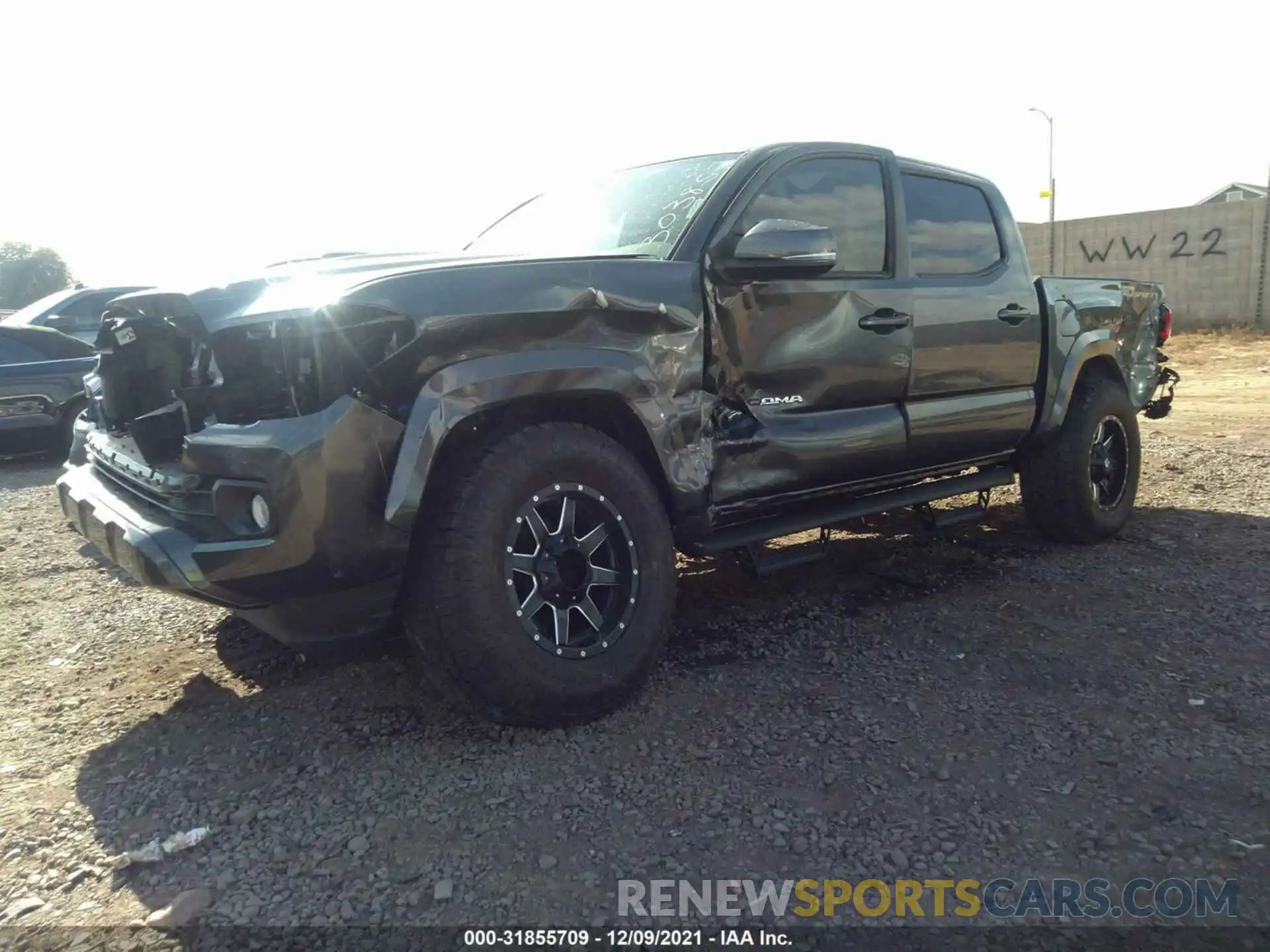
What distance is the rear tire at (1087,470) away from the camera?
5.06 metres

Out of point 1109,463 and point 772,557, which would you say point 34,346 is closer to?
point 772,557

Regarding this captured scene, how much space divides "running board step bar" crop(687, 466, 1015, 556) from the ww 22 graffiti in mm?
17252

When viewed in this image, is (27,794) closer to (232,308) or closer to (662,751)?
(232,308)

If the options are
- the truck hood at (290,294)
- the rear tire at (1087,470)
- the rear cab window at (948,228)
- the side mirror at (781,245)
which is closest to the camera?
the truck hood at (290,294)

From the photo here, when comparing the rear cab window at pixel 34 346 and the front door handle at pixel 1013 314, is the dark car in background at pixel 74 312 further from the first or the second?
the front door handle at pixel 1013 314

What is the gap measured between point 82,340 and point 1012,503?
322 inches

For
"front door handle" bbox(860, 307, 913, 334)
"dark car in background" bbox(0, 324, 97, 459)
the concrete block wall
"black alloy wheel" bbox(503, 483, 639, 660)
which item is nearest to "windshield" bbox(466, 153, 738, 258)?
"front door handle" bbox(860, 307, 913, 334)

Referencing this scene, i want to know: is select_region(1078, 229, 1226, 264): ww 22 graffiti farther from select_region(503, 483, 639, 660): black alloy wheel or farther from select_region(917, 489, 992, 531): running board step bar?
select_region(503, 483, 639, 660): black alloy wheel

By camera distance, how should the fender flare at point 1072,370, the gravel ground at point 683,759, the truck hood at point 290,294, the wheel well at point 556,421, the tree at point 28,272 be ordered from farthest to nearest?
1. the tree at point 28,272
2. the fender flare at point 1072,370
3. the wheel well at point 556,421
4. the truck hood at point 290,294
5. the gravel ground at point 683,759

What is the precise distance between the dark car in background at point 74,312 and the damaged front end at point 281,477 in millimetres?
7427

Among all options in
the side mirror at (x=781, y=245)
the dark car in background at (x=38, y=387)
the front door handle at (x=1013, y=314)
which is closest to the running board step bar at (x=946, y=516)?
the front door handle at (x=1013, y=314)

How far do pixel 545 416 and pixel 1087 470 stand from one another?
328cm

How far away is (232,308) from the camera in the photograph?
285 cm

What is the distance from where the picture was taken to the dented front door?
3.54 m
